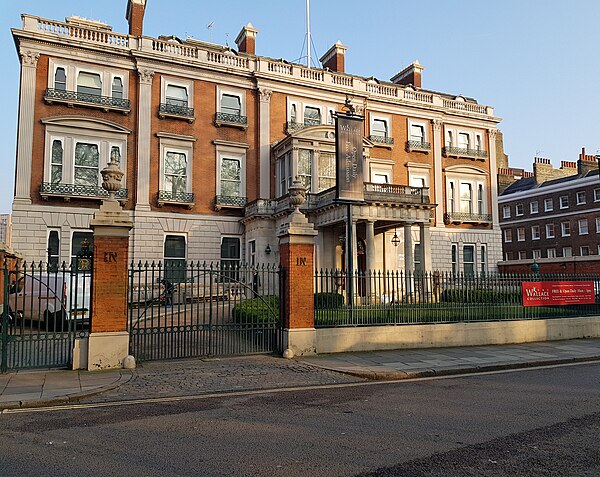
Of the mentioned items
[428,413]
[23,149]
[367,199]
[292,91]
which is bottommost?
[428,413]

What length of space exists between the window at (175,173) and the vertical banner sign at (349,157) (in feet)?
46.6

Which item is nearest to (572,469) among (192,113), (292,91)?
(192,113)

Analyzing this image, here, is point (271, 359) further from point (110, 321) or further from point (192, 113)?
point (192, 113)

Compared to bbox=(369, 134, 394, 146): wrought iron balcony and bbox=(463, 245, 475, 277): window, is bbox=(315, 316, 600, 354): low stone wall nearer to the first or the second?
bbox=(463, 245, 475, 277): window

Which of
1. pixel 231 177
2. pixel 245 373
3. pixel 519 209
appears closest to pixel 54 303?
pixel 245 373

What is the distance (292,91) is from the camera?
3167 centimetres

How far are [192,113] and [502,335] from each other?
2154 cm

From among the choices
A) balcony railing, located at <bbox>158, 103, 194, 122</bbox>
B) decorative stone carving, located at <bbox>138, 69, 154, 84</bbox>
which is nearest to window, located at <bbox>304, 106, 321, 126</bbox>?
balcony railing, located at <bbox>158, 103, 194, 122</bbox>

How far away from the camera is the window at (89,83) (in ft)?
87.9

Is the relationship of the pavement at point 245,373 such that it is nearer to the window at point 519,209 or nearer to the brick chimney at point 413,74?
the brick chimney at point 413,74

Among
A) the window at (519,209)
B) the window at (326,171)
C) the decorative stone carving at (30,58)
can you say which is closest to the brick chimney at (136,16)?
the decorative stone carving at (30,58)

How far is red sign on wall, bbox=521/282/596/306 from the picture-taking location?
634 inches

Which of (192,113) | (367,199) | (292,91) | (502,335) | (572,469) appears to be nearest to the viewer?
(572,469)

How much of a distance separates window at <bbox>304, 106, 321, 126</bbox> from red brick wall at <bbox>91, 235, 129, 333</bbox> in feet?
75.0
